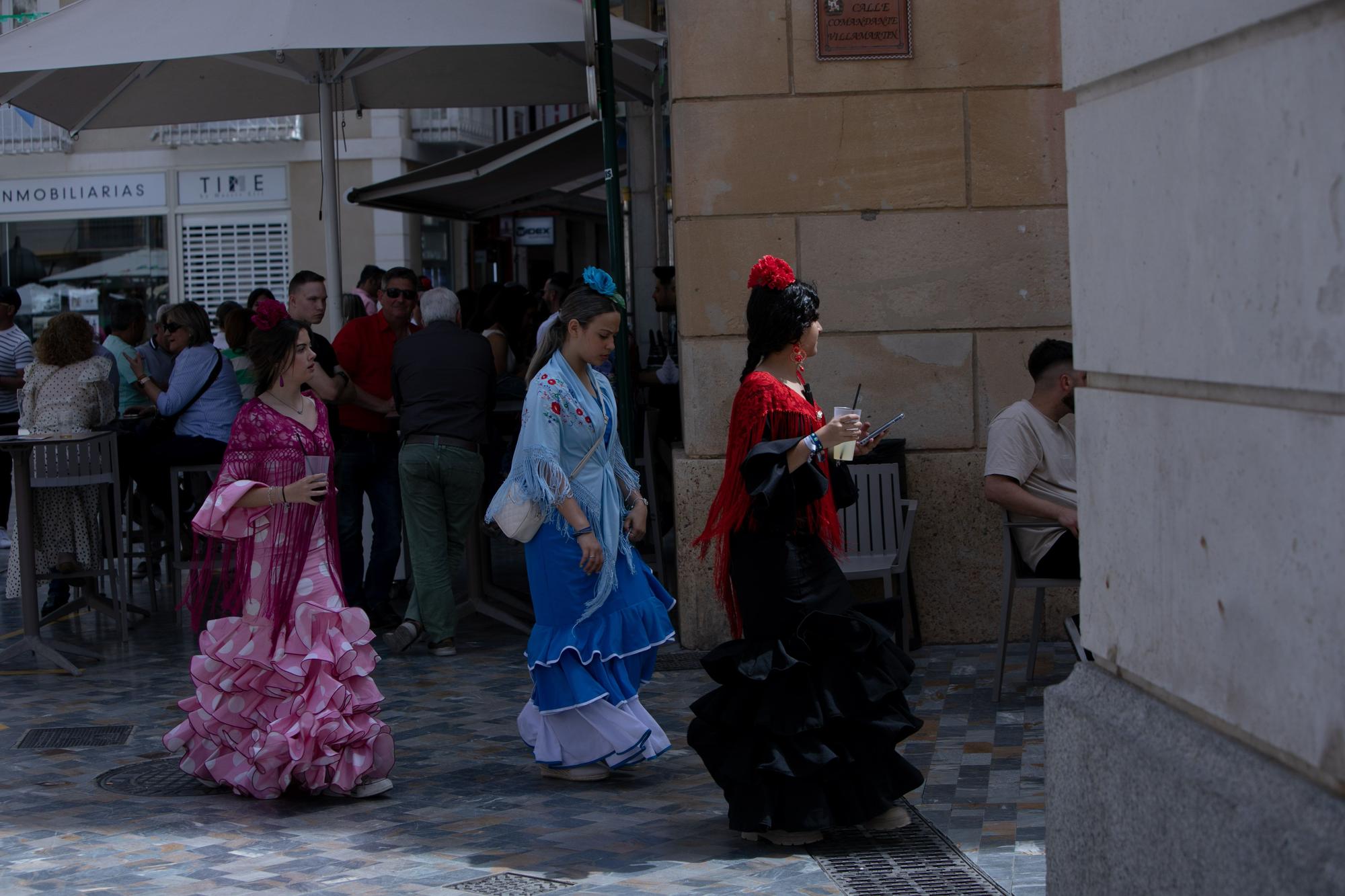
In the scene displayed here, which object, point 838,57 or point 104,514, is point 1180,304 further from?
point 104,514

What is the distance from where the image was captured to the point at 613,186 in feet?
25.5

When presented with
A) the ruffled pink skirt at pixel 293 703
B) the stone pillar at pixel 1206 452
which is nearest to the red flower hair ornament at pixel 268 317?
the ruffled pink skirt at pixel 293 703

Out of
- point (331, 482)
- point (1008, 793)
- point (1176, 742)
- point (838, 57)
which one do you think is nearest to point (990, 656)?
point (1008, 793)

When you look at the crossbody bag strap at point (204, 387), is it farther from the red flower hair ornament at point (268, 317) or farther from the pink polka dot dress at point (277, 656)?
the pink polka dot dress at point (277, 656)

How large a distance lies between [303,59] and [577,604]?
238 inches

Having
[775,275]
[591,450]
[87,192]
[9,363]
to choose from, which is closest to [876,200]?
[591,450]

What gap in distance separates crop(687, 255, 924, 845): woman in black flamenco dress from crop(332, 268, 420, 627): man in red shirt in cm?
432

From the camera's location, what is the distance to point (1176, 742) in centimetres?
304

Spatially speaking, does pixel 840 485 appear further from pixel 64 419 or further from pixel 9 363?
pixel 9 363

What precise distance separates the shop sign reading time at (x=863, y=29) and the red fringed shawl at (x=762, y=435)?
3022 millimetres

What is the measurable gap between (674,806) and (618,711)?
430 mm

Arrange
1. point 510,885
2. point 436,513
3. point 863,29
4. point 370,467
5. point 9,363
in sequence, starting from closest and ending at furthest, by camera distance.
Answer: point 510,885, point 863,29, point 436,513, point 370,467, point 9,363

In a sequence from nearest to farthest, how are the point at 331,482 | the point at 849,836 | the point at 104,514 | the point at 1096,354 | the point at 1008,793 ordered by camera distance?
1. the point at 1096,354
2. the point at 849,836
3. the point at 1008,793
4. the point at 331,482
5. the point at 104,514

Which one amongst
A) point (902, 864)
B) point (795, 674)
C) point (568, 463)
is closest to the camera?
point (902, 864)
